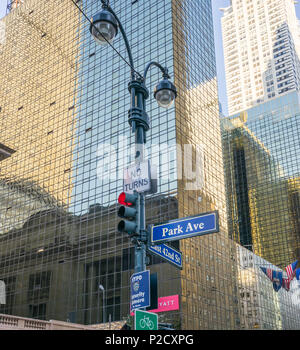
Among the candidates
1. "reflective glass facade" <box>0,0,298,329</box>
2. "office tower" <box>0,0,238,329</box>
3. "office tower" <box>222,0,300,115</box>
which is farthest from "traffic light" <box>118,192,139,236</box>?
Answer: "office tower" <box>222,0,300,115</box>

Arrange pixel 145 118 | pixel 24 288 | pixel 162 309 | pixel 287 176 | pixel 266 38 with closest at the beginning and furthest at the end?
pixel 145 118
pixel 162 309
pixel 24 288
pixel 287 176
pixel 266 38

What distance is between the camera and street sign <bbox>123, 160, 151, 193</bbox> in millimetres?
10344

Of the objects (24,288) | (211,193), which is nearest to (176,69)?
(211,193)

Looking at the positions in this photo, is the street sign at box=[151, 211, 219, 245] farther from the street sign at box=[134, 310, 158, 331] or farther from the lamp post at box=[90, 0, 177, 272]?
the street sign at box=[134, 310, 158, 331]

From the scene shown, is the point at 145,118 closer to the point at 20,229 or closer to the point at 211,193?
the point at 211,193

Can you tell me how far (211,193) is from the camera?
227 ft

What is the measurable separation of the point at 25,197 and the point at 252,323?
151ft

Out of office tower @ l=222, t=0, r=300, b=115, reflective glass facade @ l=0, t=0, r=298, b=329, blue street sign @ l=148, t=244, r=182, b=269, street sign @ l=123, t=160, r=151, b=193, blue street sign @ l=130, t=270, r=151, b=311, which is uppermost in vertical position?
office tower @ l=222, t=0, r=300, b=115

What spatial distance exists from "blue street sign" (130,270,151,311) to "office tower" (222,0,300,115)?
160 m

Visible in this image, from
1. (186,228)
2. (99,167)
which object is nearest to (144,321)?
(186,228)

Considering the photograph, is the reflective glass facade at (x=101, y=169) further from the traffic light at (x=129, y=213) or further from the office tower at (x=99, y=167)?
the traffic light at (x=129, y=213)

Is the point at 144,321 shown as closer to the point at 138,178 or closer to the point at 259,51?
the point at 138,178

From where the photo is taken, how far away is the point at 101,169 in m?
70.2

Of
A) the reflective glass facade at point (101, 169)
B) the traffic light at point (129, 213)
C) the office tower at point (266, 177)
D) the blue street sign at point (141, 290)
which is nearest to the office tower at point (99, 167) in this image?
the reflective glass facade at point (101, 169)
